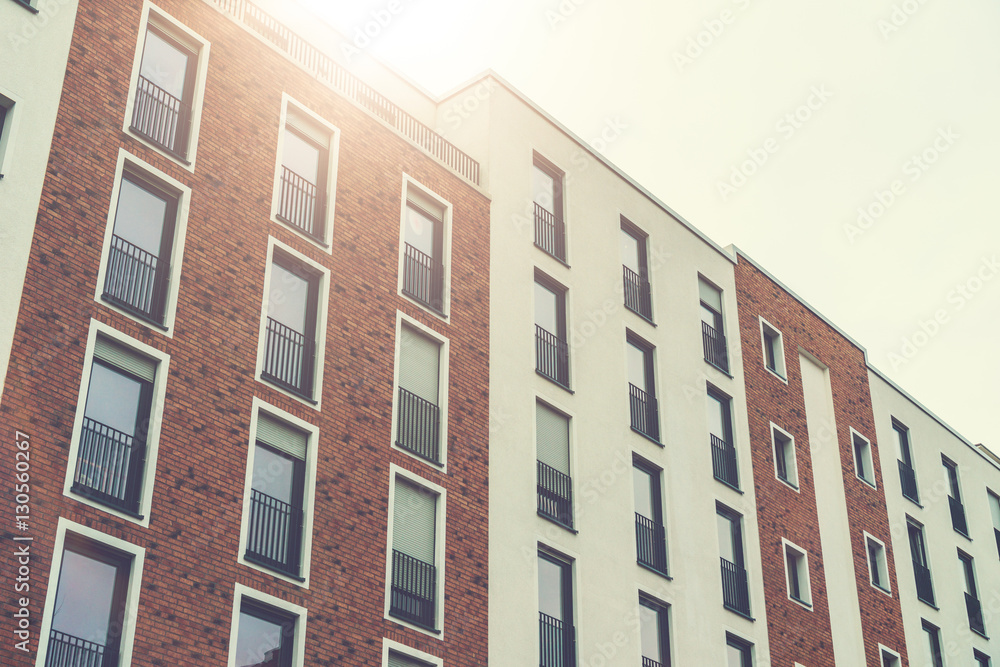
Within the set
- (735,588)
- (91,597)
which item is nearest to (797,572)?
(735,588)

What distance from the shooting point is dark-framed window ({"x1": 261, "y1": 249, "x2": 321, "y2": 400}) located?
88.0ft

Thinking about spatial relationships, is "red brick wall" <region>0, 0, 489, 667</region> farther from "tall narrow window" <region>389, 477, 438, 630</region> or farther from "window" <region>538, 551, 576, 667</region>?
"window" <region>538, 551, 576, 667</region>

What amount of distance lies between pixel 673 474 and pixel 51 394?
62.9ft

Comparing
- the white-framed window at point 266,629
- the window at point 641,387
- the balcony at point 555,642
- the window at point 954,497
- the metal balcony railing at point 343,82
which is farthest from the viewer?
the window at point 954,497

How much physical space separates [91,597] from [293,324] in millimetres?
7956

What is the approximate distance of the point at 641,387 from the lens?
121ft

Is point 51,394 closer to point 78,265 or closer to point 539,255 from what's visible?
point 78,265

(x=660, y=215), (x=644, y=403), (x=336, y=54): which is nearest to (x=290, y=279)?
(x=336, y=54)

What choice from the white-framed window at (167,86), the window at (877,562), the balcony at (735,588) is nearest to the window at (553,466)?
the balcony at (735,588)

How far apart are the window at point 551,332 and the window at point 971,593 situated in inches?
892

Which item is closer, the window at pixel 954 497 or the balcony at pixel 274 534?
the balcony at pixel 274 534

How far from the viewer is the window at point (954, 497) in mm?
50250

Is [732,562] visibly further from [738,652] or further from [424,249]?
[424,249]

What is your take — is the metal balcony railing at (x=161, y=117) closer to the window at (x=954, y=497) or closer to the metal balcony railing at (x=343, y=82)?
the metal balcony railing at (x=343, y=82)
